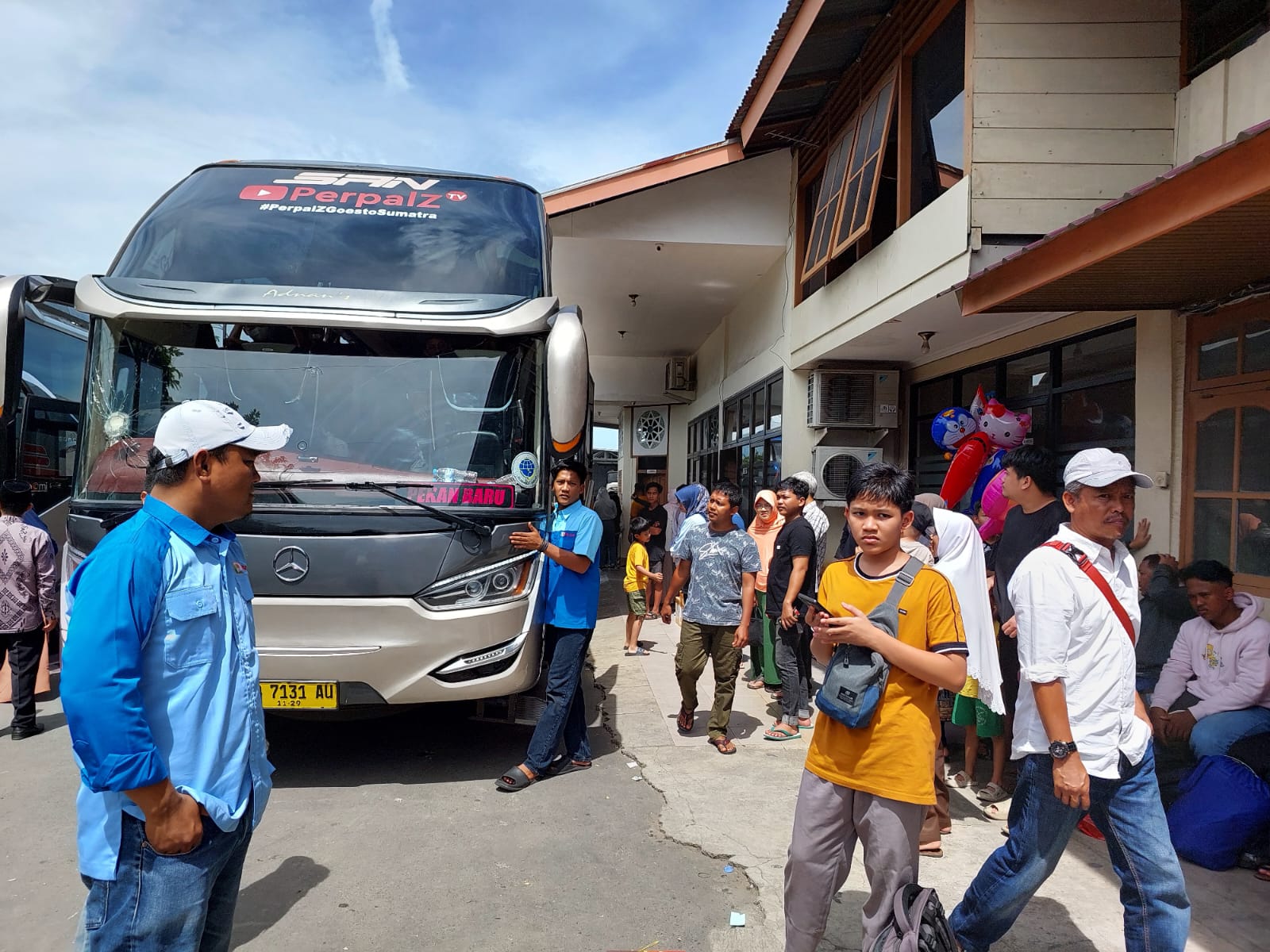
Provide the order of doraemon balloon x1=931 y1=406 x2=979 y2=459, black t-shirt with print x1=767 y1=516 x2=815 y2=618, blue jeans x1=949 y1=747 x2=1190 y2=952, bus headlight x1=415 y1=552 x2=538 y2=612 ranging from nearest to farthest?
blue jeans x1=949 y1=747 x2=1190 y2=952 → bus headlight x1=415 y1=552 x2=538 y2=612 → black t-shirt with print x1=767 y1=516 x2=815 y2=618 → doraemon balloon x1=931 y1=406 x2=979 y2=459

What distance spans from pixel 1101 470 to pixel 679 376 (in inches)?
565

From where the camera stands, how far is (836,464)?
8.44 meters

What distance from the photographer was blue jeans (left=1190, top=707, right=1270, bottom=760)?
390cm

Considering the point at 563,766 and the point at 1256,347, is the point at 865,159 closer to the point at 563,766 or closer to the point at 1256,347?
the point at 1256,347

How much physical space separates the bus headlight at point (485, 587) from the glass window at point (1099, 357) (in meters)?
4.24

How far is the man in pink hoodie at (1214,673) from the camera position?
3.94 meters

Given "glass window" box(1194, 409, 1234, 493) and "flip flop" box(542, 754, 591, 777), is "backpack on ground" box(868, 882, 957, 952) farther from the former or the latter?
"glass window" box(1194, 409, 1234, 493)

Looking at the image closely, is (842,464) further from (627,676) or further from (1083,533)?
(1083,533)

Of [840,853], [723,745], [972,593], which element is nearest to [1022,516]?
[972,593]

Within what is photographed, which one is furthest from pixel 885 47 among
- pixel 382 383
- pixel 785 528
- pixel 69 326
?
pixel 69 326

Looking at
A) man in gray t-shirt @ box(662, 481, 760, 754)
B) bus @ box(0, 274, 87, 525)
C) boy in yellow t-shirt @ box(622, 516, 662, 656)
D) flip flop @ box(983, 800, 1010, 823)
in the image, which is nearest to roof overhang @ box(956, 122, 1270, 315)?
man in gray t-shirt @ box(662, 481, 760, 754)

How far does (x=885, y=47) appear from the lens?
23.6 feet

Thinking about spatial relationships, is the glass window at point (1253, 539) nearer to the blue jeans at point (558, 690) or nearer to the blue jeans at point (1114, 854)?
the blue jeans at point (1114, 854)

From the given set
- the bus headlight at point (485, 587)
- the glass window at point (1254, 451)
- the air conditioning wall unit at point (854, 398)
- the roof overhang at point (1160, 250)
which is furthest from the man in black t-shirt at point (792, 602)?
the air conditioning wall unit at point (854, 398)
